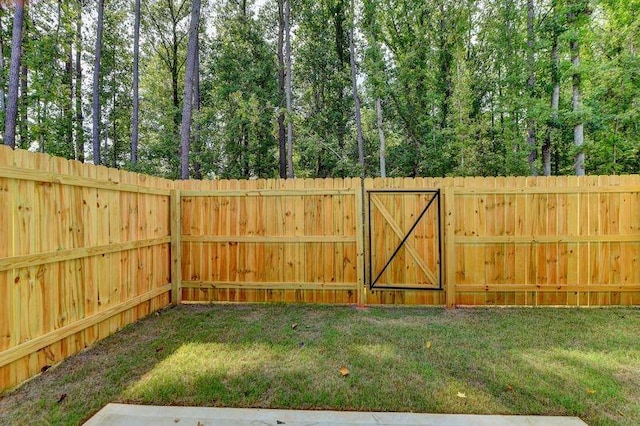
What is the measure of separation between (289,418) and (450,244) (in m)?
3.29

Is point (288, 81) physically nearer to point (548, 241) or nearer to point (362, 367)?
point (548, 241)

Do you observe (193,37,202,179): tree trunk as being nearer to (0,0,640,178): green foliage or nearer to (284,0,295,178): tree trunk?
(0,0,640,178): green foliage

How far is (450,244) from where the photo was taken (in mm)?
4504

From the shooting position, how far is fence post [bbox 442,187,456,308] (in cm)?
449

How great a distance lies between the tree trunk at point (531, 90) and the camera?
29.8ft

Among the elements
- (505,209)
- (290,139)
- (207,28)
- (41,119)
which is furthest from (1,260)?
(207,28)

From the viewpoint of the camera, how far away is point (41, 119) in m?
11.0

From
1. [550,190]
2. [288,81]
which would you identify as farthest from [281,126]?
[550,190]

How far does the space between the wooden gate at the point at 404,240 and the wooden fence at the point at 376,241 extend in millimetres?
14

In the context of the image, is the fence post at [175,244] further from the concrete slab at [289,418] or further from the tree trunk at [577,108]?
the tree trunk at [577,108]

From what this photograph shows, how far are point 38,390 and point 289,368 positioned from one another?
1830 millimetres

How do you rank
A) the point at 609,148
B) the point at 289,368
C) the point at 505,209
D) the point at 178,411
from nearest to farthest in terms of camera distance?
the point at 178,411
the point at 289,368
the point at 505,209
the point at 609,148

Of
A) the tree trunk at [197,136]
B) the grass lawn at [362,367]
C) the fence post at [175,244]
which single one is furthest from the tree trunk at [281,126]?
the grass lawn at [362,367]

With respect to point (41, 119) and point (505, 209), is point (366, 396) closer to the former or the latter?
point (505, 209)
